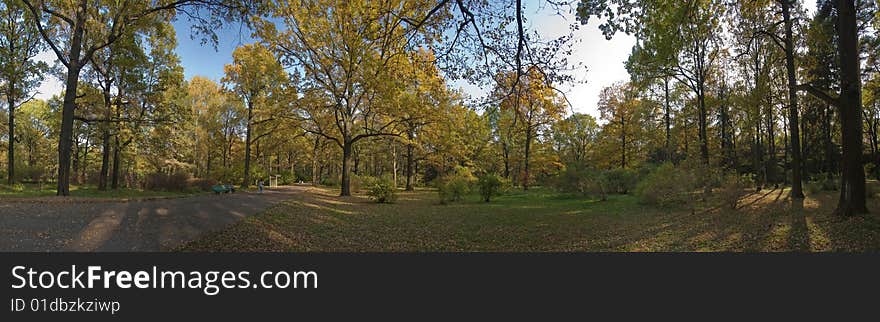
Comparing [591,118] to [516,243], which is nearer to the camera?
[516,243]

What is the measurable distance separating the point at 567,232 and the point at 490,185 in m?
9.86

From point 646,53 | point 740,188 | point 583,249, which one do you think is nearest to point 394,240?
point 583,249

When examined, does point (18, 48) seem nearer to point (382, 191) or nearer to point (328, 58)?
point (328, 58)

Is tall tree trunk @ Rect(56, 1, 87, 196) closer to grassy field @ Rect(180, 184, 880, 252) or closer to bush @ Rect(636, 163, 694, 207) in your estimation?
grassy field @ Rect(180, 184, 880, 252)

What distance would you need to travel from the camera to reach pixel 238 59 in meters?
25.3

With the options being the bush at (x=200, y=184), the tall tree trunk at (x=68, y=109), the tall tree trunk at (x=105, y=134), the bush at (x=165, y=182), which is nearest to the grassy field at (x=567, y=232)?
the tall tree trunk at (x=68, y=109)

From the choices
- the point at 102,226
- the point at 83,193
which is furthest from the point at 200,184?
the point at 102,226

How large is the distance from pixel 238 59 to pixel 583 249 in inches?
1023

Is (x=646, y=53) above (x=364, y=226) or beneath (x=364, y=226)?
above

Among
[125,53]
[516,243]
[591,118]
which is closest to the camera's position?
[516,243]

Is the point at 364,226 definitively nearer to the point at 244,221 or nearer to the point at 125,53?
the point at 244,221

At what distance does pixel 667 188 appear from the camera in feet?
43.3

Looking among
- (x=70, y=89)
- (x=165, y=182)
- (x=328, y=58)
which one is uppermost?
(x=328, y=58)

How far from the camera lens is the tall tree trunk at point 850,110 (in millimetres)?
8148
